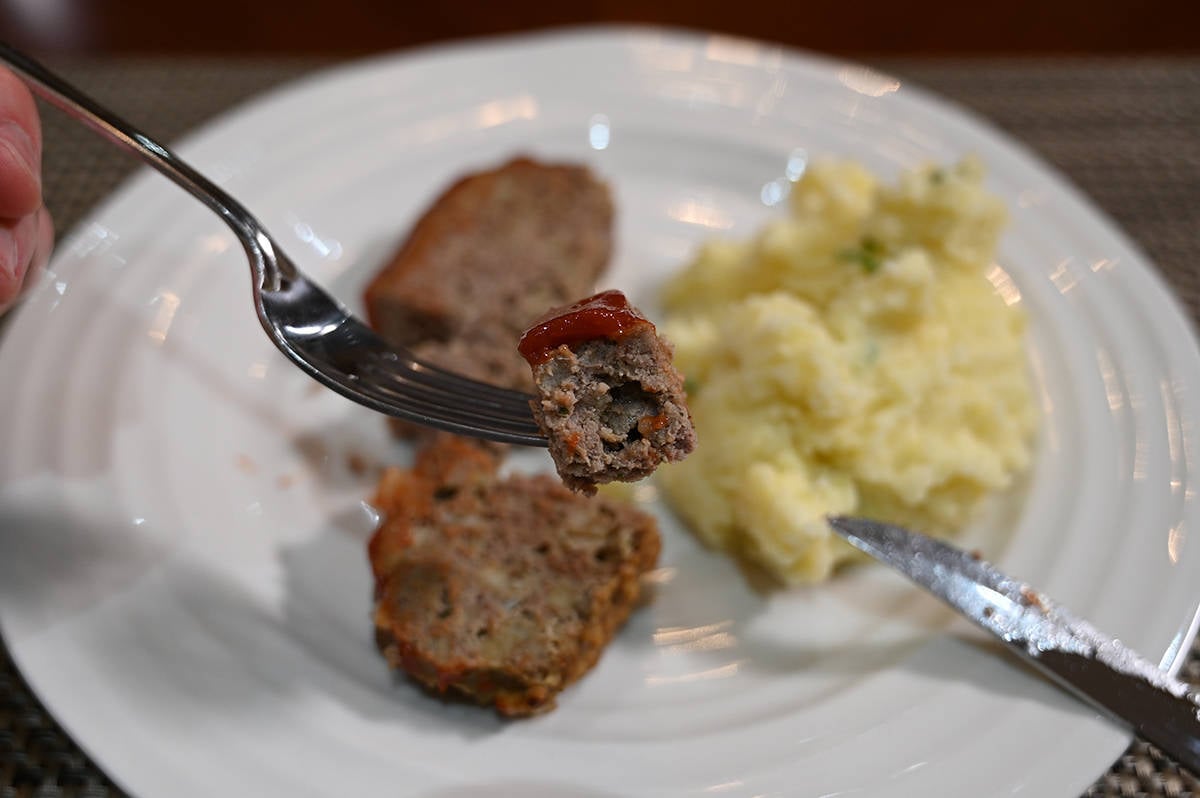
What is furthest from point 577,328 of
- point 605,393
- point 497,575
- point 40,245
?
point 40,245

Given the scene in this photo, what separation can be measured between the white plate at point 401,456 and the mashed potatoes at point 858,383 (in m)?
0.23

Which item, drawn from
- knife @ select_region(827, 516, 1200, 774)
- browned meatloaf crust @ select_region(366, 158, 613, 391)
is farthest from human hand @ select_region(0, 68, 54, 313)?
knife @ select_region(827, 516, 1200, 774)

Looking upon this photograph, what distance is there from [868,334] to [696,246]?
1190 millimetres

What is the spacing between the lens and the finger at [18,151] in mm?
2242

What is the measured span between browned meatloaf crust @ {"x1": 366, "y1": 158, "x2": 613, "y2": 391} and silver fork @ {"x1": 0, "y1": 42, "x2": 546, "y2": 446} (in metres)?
0.80

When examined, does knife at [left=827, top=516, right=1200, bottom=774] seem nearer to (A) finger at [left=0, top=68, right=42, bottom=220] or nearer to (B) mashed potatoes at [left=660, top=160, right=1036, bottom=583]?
(B) mashed potatoes at [left=660, top=160, right=1036, bottom=583]

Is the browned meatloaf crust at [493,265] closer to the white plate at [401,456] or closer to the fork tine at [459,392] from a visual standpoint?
the white plate at [401,456]

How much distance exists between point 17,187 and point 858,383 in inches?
98.1

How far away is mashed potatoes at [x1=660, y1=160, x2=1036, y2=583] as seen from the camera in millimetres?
2854

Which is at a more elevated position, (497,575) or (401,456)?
(497,575)

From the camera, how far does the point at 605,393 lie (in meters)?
2.11

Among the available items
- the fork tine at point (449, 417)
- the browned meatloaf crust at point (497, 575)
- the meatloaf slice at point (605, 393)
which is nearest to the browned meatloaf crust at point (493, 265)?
the browned meatloaf crust at point (497, 575)

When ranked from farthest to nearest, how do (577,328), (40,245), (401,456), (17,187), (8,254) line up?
(401,456), (40,245), (8,254), (17,187), (577,328)

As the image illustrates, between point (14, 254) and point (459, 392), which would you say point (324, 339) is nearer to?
point (459, 392)
